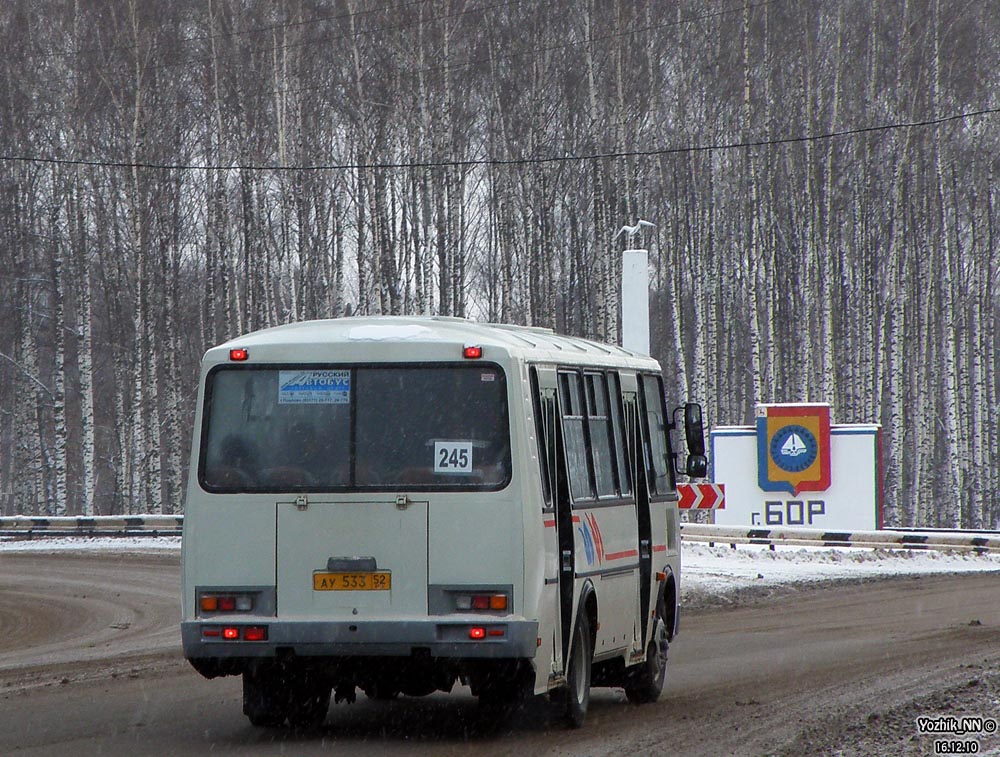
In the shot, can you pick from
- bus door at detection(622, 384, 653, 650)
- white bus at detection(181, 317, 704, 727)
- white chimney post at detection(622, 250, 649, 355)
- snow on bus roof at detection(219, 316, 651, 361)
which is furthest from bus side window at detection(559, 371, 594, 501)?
white chimney post at detection(622, 250, 649, 355)

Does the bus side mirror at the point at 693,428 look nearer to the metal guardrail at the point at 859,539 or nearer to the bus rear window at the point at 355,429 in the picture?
the bus rear window at the point at 355,429

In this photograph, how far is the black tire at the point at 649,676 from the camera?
13039 mm

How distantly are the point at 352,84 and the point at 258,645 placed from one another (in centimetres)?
3643

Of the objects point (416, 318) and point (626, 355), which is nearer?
point (416, 318)

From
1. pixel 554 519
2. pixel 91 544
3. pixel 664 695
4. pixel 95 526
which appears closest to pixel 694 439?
pixel 664 695

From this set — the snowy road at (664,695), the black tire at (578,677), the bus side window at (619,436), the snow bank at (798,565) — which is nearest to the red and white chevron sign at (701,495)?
the snow bank at (798,565)

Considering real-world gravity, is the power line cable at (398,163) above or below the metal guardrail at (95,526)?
above

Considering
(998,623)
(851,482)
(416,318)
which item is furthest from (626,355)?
(851,482)

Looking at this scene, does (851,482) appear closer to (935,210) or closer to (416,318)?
(935,210)

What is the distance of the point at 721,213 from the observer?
165 ft

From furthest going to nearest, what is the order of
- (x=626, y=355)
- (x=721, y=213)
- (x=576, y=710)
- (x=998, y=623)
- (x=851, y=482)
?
1. (x=721, y=213)
2. (x=851, y=482)
3. (x=998, y=623)
4. (x=626, y=355)
5. (x=576, y=710)

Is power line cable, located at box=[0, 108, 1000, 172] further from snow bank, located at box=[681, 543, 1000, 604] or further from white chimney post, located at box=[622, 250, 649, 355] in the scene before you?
white chimney post, located at box=[622, 250, 649, 355]

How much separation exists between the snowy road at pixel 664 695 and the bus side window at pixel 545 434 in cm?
157

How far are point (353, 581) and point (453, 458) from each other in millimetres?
963
